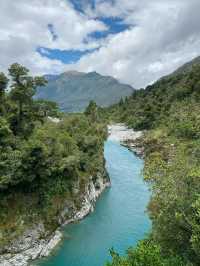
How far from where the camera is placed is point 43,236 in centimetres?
3095

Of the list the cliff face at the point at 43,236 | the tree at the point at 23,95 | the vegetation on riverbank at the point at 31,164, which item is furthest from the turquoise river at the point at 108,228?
the tree at the point at 23,95

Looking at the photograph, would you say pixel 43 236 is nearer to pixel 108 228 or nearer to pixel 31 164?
pixel 31 164

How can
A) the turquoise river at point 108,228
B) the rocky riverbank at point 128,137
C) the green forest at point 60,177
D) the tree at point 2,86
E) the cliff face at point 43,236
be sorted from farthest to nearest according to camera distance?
the rocky riverbank at point 128,137
the tree at point 2,86
the turquoise river at point 108,228
the cliff face at point 43,236
the green forest at point 60,177

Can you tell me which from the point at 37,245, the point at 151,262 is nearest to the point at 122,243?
the point at 37,245

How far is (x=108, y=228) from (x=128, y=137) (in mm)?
53821

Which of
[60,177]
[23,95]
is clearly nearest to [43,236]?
[60,177]

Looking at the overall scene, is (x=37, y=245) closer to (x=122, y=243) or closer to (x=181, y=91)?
(x=122, y=243)

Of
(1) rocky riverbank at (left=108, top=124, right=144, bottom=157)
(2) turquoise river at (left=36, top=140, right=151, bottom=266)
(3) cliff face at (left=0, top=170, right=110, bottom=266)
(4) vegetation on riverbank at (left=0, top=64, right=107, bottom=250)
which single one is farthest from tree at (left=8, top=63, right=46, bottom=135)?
(1) rocky riverbank at (left=108, top=124, right=144, bottom=157)

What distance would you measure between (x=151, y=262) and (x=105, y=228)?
2119 centimetres

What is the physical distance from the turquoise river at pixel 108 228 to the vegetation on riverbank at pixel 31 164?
2.84m

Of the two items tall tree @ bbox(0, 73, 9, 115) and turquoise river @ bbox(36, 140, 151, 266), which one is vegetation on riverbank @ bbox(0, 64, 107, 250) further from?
turquoise river @ bbox(36, 140, 151, 266)

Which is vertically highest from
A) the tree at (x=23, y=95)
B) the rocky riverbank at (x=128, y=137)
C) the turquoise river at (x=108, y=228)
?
the tree at (x=23, y=95)

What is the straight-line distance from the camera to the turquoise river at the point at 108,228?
1160 inches

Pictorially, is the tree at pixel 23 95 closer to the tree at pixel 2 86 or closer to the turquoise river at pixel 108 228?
the tree at pixel 2 86
